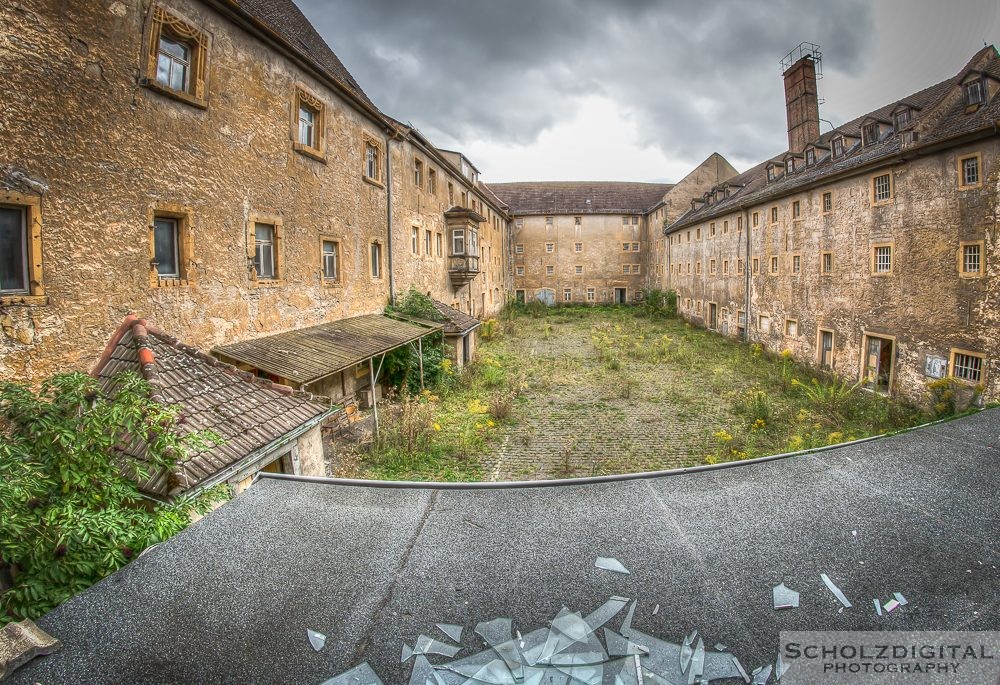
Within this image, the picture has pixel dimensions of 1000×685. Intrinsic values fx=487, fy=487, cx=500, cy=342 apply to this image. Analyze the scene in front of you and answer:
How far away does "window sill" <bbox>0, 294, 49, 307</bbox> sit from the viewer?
18.8ft

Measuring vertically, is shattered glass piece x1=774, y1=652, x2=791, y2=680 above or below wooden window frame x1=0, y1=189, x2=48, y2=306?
below

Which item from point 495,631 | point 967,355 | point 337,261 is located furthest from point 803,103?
point 495,631

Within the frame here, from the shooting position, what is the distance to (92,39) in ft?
22.2

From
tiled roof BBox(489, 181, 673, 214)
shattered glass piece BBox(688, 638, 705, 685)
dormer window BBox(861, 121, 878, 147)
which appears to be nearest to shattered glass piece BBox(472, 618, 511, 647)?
shattered glass piece BBox(688, 638, 705, 685)

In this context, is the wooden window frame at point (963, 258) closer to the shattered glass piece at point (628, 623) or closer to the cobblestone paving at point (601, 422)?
the cobblestone paving at point (601, 422)

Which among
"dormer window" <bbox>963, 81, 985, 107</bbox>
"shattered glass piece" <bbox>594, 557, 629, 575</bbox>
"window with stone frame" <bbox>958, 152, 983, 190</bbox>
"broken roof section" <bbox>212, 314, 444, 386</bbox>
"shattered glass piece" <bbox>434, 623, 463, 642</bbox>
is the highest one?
"dormer window" <bbox>963, 81, 985, 107</bbox>

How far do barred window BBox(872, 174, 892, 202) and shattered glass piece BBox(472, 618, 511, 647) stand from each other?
736 inches

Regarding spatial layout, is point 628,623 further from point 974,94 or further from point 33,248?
point 974,94

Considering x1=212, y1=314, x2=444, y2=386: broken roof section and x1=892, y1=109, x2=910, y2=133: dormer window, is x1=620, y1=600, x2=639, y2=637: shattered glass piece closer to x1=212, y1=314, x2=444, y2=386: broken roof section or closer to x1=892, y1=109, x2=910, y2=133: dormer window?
x1=212, y1=314, x2=444, y2=386: broken roof section

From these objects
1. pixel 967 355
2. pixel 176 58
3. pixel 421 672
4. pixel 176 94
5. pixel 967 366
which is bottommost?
pixel 421 672

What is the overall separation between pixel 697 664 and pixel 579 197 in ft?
164

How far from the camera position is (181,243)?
8438 mm

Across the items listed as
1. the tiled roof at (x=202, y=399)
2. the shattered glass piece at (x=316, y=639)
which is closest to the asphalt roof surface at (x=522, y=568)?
the shattered glass piece at (x=316, y=639)

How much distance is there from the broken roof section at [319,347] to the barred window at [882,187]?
1540cm
